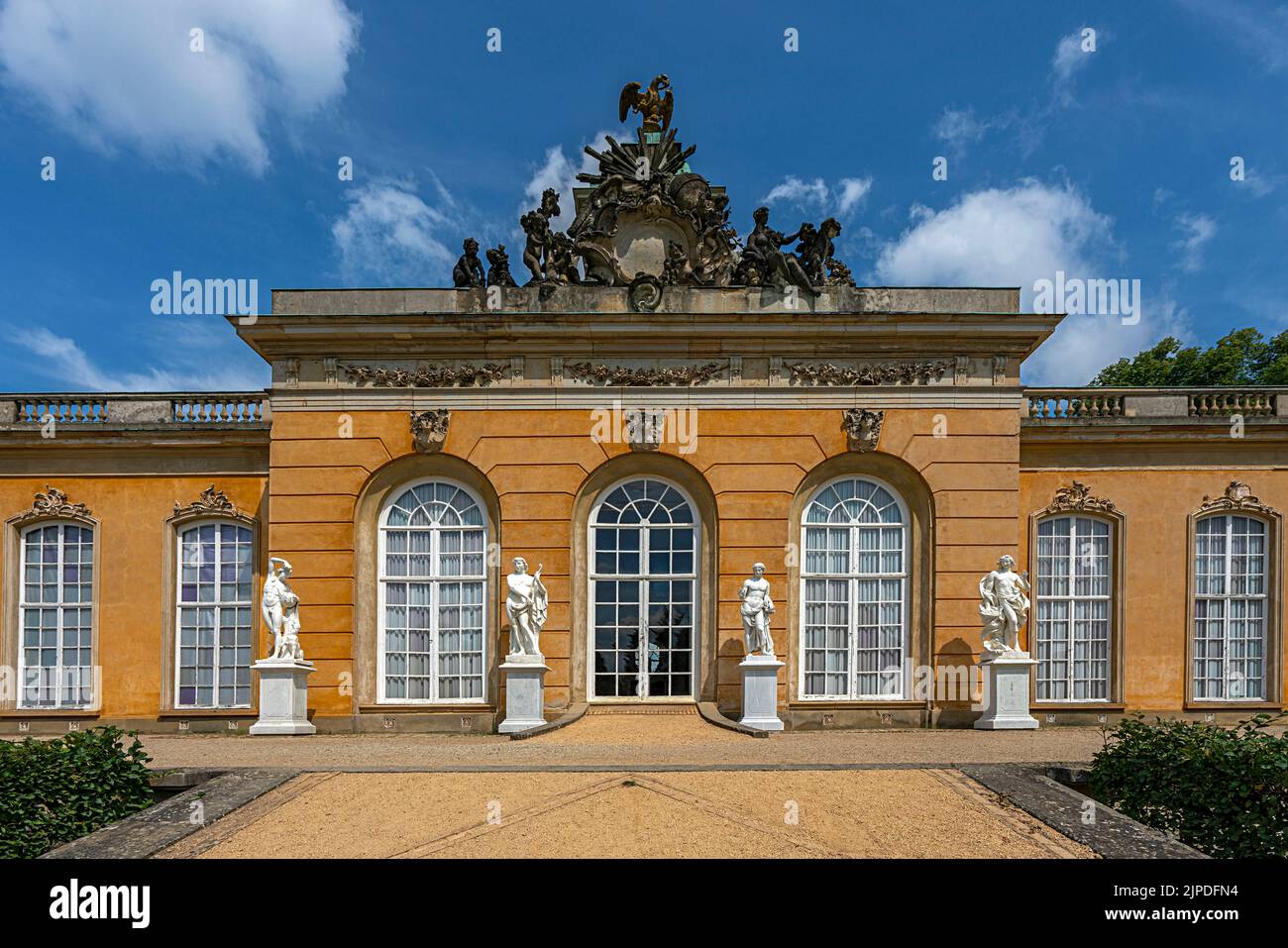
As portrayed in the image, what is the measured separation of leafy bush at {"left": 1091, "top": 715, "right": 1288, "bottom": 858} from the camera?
7.05 metres

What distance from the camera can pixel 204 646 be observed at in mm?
15211

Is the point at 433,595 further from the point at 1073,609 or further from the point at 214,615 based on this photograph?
the point at 1073,609

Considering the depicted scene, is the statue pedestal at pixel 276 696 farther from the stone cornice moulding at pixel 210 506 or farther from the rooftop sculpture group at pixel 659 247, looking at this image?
the rooftop sculpture group at pixel 659 247

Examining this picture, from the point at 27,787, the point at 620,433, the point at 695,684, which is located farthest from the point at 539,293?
the point at 27,787

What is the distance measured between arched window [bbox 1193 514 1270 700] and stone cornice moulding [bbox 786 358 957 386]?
5913 millimetres

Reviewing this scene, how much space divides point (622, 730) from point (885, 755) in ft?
12.6

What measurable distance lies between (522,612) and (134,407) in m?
8.88

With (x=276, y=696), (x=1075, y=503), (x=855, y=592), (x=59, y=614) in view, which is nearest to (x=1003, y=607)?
(x=855, y=592)

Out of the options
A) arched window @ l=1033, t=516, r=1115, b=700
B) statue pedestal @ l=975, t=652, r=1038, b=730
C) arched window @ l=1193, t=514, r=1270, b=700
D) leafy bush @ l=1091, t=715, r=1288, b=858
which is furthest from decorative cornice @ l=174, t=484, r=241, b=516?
arched window @ l=1193, t=514, r=1270, b=700

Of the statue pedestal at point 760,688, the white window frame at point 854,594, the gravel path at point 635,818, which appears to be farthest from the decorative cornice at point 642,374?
the gravel path at point 635,818

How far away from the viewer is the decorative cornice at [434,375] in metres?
14.5

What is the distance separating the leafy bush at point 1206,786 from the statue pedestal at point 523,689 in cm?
792

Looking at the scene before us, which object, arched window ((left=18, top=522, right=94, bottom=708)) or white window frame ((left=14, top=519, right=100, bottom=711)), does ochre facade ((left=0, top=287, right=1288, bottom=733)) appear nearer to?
white window frame ((left=14, top=519, right=100, bottom=711))

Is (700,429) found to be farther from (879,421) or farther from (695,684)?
(695,684)
